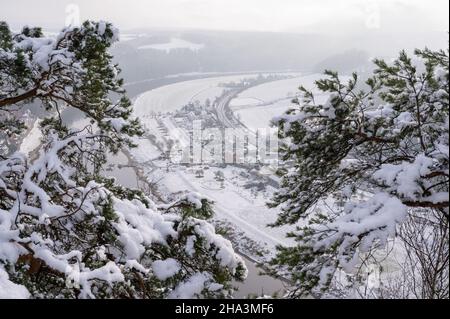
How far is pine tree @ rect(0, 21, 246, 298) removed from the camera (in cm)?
417

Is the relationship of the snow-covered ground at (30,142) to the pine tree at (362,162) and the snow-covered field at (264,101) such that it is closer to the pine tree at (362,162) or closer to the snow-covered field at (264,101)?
the snow-covered field at (264,101)

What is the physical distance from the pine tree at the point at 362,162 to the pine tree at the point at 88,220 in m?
1.04

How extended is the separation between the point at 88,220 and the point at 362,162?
11.9 ft

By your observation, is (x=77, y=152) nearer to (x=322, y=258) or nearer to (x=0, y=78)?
(x=0, y=78)

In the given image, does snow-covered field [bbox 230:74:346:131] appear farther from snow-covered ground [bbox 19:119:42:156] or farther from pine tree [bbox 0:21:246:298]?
pine tree [bbox 0:21:246:298]

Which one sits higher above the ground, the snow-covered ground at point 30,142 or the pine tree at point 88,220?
the pine tree at point 88,220

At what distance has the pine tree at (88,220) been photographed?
4.17 meters

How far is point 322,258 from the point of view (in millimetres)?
4918

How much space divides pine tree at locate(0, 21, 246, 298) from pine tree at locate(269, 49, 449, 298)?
1.04 m

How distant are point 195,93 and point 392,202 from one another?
8695cm

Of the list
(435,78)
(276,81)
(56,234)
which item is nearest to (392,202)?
(435,78)

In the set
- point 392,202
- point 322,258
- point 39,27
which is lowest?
point 322,258

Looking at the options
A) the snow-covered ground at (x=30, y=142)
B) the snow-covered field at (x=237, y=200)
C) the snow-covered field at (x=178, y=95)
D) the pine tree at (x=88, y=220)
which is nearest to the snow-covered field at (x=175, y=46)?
the snow-covered field at (x=178, y=95)

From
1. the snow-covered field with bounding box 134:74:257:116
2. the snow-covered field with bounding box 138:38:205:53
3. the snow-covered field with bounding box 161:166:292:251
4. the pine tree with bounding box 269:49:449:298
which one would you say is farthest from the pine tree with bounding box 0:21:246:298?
the snow-covered field with bounding box 138:38:205:53
